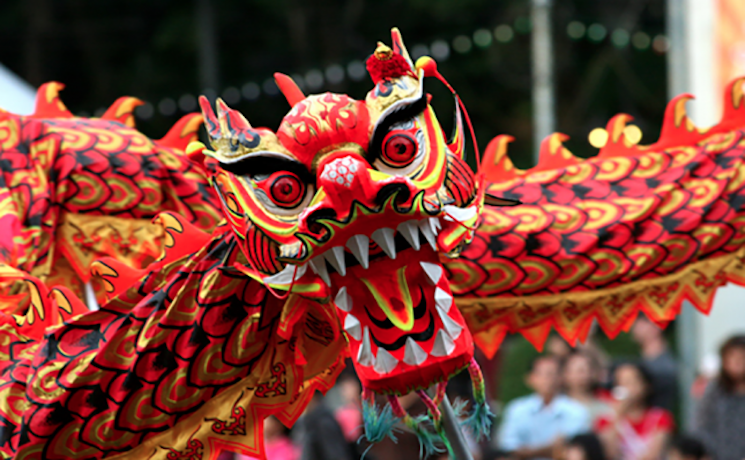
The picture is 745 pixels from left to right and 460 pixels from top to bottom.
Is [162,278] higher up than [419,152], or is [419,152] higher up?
[419,152]

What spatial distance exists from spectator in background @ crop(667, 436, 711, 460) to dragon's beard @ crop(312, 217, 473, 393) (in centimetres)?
206

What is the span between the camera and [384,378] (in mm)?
1447

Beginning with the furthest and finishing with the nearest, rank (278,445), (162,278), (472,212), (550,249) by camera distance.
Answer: (278,445) → (550,249) → (162,278) → (472,212)

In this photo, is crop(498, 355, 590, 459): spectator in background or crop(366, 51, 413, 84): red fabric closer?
crop(366, 51, 413, 84): red fabric

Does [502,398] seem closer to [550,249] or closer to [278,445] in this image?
[278,445]

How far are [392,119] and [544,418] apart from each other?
8.65 ft

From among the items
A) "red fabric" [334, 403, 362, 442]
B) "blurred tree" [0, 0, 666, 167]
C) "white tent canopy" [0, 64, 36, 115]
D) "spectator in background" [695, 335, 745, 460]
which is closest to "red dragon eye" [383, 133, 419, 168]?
"spectator in background" [695, 335, 745, 460]

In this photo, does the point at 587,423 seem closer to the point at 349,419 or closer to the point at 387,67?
the point at 349,419

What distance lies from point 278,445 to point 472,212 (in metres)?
2.60

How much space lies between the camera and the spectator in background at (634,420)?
3.89m

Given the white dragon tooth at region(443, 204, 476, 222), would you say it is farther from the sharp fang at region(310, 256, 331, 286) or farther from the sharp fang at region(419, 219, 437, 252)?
the sharp fang at region(310, 256, 331, 286)

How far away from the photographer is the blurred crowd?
11.3 ft

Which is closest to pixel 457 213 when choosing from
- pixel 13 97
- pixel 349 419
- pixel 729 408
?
pixel 729 408

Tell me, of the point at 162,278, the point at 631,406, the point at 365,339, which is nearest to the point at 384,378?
the point at 365,339
